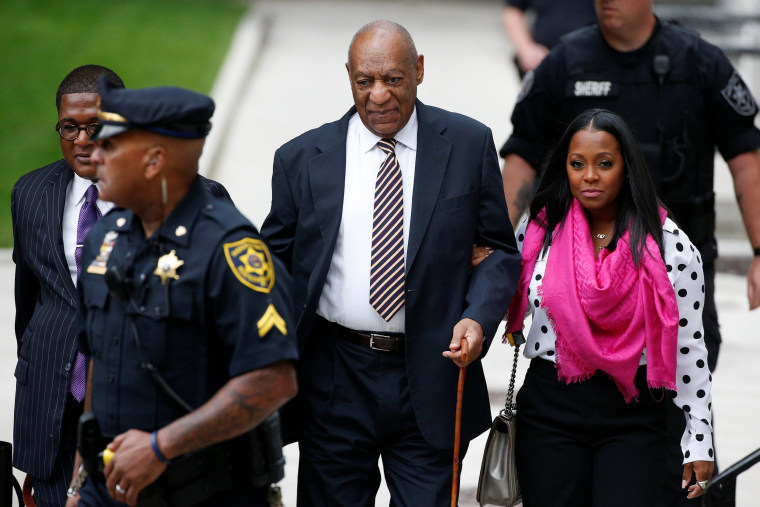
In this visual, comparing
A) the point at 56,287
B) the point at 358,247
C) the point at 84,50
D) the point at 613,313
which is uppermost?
the point at 84,50

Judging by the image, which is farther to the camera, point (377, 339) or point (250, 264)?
point (377, 339)

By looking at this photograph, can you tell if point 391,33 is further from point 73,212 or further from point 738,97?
point 738,97

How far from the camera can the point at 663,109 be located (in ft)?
16.7

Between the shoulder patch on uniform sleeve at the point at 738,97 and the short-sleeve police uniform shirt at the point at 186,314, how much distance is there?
2.64 metres

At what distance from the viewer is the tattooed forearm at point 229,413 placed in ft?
9.78

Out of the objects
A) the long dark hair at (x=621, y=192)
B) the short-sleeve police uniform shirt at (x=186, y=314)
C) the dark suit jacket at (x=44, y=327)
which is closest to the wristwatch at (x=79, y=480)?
the short-sleeve police uniform shirt at (x=186, y=314)

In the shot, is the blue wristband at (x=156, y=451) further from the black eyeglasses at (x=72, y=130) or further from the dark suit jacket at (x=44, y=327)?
the black eyeglasses at (x=72, y=130)

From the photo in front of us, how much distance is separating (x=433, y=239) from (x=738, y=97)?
1.92 meters

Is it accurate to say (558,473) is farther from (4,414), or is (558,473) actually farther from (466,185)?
(4,414)

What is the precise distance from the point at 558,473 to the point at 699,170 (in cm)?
184

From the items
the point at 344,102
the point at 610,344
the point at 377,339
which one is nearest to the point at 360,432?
the point at 377,339

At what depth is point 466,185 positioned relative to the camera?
3.94 meters

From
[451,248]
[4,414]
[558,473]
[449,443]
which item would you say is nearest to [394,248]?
[451,248]

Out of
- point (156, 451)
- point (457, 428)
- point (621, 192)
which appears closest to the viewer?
point (156, 451)
